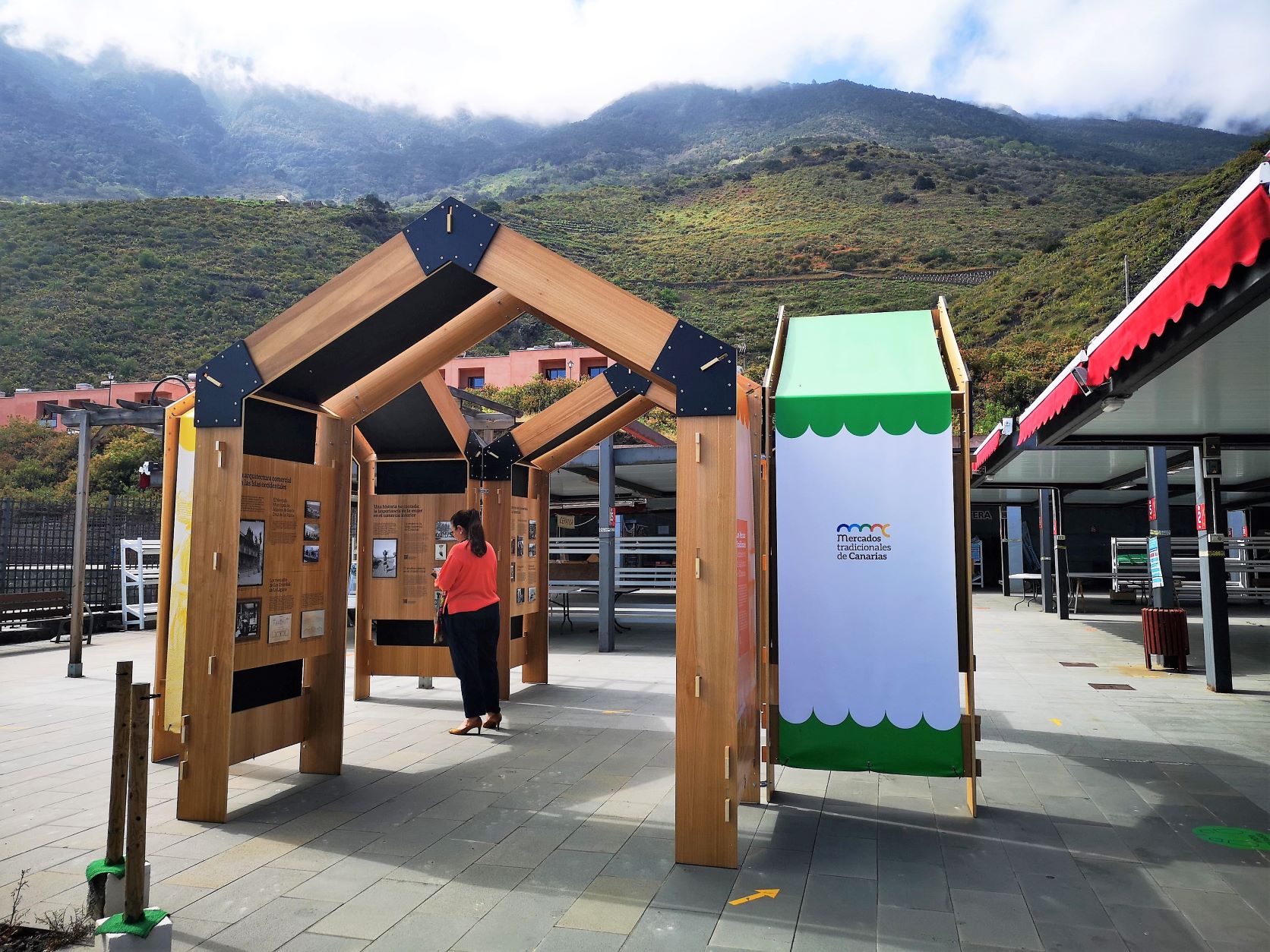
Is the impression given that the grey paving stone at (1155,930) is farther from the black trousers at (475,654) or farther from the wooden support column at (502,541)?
the wooden support column at (502,541)

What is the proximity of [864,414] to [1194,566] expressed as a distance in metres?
16.7

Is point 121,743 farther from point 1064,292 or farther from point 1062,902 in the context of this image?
point 1064,292

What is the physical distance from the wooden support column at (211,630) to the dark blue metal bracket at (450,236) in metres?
1.53

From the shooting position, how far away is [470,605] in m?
6.75

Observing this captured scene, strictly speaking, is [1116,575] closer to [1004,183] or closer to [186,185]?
[1004,183]

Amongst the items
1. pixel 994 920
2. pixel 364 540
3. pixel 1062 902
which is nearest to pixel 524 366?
pixel 364 540

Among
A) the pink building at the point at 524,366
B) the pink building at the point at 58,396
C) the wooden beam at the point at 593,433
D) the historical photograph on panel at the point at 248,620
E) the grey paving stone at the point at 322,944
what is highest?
the pink building at the point at 524,366

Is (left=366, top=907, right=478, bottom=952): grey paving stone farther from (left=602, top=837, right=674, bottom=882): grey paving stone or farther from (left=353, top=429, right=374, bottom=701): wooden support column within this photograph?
(left=353, top=429, right=374, bottom=701): wooden support column

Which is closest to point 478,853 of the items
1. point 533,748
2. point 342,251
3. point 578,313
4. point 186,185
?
point 533,748

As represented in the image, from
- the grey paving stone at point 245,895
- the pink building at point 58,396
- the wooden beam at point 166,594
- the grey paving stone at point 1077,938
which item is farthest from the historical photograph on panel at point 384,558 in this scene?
the pink building at point 58,396

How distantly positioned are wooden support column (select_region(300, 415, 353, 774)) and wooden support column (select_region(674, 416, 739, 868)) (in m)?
2.66

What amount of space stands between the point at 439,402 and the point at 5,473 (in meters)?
39.7

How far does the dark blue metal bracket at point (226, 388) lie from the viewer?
4879 mm

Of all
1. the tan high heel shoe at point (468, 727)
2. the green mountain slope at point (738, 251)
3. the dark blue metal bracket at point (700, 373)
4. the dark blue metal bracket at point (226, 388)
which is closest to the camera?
the dark blue metal bracket at point (700, 373)
